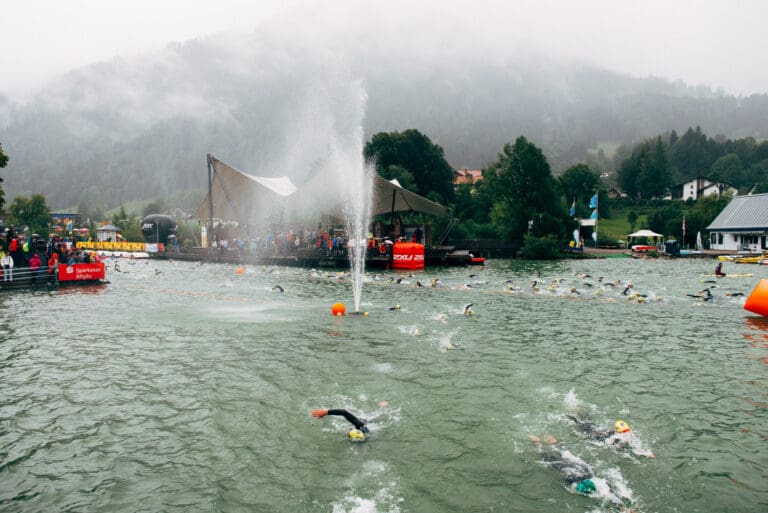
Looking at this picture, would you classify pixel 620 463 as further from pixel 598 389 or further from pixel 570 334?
pixel 570 334

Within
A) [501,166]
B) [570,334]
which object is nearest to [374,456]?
[570,334]

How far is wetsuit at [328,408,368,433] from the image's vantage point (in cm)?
732

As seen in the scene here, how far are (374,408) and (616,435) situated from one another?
13.8ft

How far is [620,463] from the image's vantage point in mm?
7152

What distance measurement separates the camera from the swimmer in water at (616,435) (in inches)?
299

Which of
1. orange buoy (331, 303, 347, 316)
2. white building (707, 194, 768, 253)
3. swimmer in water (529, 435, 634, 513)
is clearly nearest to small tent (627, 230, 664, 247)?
white building (707, 194, 768, 253)

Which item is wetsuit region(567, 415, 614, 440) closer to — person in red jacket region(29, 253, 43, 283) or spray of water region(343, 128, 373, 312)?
person in red jacket region(29, 253, 43, 283)

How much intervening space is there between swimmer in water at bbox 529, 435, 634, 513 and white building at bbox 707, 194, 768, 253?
67.6 meters

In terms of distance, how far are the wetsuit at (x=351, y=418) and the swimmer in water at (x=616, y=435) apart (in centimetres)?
374

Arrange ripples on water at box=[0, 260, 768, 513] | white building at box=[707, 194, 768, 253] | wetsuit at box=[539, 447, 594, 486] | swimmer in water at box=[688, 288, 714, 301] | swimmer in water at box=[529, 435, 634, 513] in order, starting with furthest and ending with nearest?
white building at box=[707, 194, 768, 253] < swimmer in water at box=[688, 288, 714, 301] < wetsuit at box=[539, 447, 594, 486] < ripples on water at box=[0, 260, 768, 513] < swimmer in water at box=[529, 435, 634, 513]

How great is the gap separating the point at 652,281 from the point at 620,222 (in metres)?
85.4

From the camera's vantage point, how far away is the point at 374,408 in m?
9.24

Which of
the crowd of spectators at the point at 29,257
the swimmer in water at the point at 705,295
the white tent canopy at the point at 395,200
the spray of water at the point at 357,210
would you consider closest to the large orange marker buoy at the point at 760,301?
the swimmer in water at the point at 705,295

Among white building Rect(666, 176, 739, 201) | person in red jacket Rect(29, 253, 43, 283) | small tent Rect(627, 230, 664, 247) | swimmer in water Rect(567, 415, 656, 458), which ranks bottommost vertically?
swimmer in water Rect(567, 415, 656, 458)
